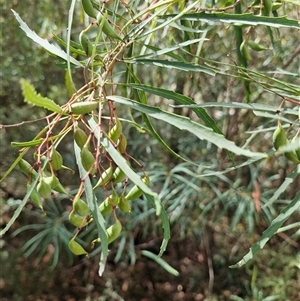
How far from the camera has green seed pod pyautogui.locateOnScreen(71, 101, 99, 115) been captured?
0.57 meters

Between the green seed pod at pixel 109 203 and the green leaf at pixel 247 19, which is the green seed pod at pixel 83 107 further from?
the green leaf at pixel 247 19

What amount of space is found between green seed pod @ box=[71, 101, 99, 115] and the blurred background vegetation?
1114mm

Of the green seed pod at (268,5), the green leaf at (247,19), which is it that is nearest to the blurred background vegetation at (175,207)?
the green seed pod at (268,5)

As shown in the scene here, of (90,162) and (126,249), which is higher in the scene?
(90,162)

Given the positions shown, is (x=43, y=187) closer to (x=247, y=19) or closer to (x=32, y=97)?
(x=32, y=97)

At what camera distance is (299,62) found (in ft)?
5.67

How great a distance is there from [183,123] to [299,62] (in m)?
1.32

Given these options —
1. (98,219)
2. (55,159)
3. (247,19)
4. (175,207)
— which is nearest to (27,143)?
(55,159)

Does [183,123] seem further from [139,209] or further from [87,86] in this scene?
[139,209]

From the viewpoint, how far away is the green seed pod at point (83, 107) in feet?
1.86

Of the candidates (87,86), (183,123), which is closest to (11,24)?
(87,86)

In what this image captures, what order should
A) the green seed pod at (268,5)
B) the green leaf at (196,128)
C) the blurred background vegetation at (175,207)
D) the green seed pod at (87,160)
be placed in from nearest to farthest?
1. the green leaf at (196,128)
2. the green seed pod at (87,160)
3. the green seed pod at (268,5)
4. the blurred background vegetation at (175,207)

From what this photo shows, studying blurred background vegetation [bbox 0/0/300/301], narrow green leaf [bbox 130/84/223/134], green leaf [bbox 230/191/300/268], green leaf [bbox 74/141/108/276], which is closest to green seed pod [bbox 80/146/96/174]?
green leaf [bbox 74/141/108/276]

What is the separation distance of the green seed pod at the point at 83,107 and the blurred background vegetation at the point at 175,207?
1.11 meters
